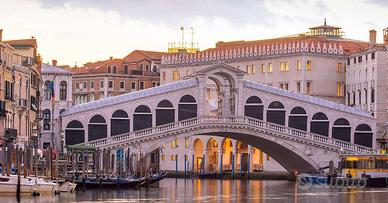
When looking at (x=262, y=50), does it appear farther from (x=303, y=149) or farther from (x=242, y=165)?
(x=303, y=149)

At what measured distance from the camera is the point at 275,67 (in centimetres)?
8938

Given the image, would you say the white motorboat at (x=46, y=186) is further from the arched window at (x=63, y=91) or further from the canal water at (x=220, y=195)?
the arched window at (x=63, y=91)

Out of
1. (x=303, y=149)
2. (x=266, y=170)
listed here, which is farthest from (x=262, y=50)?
(x=303, y=149)

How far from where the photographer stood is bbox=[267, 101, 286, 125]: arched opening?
77562 millimetres

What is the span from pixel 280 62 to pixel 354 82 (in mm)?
5340

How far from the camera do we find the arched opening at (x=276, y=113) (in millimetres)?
77562

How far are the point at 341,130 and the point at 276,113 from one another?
3.39 metres

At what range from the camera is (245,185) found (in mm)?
71875

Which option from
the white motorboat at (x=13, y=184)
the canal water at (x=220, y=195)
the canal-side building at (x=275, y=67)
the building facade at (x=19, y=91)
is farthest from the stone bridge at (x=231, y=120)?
the white motorboat at (x=13, y=184)

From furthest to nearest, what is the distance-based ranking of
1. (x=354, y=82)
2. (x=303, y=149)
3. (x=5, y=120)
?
(x=354, y=82), (x=303, y=149), (x=5, y=120)

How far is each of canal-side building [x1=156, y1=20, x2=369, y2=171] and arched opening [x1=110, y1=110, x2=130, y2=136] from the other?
31.1 ft

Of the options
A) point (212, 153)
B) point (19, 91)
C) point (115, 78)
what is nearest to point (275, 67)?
point (212, 153)

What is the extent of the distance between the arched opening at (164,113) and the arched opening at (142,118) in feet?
1.43

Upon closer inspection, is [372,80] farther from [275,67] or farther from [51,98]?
[51,98]
